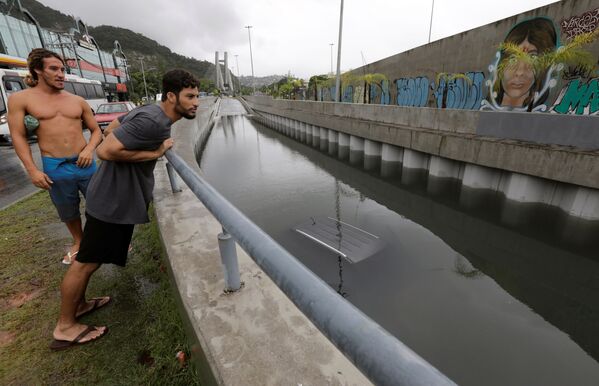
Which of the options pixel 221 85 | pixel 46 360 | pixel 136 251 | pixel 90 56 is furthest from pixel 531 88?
pixel 221 85

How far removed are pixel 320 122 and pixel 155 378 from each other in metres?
16.6

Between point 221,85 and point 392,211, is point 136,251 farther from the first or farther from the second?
point 221,85

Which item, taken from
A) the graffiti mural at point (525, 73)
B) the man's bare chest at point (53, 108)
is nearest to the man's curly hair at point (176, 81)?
the man's bare chest at point (53, 108)

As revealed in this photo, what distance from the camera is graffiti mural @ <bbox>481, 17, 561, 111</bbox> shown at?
9.31 metres

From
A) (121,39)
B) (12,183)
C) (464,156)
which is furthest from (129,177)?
(121,39)

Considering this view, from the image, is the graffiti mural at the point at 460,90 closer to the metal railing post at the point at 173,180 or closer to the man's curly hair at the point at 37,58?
the metal railing post at the point at 173,180

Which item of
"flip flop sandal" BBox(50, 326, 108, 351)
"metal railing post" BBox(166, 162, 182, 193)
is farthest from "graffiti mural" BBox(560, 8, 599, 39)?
"flip flop sandal" BBox(50, 326, 108, 351)

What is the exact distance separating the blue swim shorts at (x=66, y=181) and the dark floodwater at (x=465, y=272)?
12.3 feet

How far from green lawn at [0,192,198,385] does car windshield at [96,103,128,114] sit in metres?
14.5

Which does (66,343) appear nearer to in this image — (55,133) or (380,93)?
(55,133)

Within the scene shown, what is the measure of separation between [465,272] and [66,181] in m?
6.37

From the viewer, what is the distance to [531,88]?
9.66 m

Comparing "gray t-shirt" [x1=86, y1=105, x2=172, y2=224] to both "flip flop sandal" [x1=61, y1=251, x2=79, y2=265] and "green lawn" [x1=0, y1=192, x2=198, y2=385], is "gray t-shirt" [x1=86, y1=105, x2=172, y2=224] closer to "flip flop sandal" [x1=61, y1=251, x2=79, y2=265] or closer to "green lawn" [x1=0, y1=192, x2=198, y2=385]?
"green lawn" [x1=0, y1=192, x2=198, y2=385]

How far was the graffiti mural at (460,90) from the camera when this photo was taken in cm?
1171
